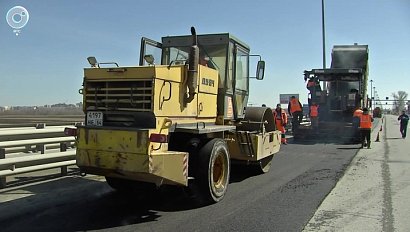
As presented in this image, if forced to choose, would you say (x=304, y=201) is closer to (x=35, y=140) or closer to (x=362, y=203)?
(x=362, y=203)

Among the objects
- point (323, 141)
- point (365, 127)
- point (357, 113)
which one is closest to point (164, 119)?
point (365, 127)

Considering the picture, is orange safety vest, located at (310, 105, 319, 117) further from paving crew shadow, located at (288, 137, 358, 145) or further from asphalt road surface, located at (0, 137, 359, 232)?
asphalt road surface, located at (0, 137, 359, 232)

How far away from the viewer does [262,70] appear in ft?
28.7

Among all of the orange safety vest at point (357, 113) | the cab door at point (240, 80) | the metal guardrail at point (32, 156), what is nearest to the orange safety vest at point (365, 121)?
the orange safety vest at point (357, 113)

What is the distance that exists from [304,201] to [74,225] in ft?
11.9

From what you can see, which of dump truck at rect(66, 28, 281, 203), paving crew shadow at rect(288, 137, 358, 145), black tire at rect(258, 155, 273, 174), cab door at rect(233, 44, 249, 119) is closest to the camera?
dump truck at rect(66, 28, 281, 203)

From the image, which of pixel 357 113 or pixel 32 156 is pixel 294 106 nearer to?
pixel 357 113

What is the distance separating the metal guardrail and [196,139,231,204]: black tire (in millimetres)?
3210

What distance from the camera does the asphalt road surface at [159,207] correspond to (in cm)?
533

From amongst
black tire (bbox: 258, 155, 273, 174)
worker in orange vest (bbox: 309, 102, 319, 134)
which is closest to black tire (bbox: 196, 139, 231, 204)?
black tire (bbox: 258, 155, 273, 174)

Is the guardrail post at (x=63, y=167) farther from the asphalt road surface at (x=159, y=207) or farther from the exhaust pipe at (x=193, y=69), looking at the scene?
the exhaust pipe at (x=193, y=69)

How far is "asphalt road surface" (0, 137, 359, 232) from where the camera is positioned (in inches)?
210

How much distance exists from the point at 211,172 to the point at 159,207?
3.18 ft

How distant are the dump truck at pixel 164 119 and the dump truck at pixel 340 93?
11.8m
